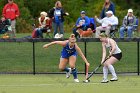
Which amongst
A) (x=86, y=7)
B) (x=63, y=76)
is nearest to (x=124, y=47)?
(x=63, y=76)

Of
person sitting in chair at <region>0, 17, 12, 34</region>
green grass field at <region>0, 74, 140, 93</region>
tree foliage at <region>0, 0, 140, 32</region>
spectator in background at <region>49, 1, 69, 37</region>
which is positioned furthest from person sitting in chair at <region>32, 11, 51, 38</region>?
tree foliage at <region>0, 0, 140, 32</region>

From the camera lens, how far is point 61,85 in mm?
20625

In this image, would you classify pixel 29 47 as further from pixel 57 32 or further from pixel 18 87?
pixel 18 87

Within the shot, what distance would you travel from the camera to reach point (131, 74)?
26.0 meters

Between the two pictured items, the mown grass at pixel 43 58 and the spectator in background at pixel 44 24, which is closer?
the mown grass at pixel 43 58

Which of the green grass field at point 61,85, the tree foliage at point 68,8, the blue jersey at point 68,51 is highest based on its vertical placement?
the tree foliage at point 68,8

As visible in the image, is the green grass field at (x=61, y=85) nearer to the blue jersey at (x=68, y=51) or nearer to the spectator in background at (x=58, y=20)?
the blue jersey at (x=68, y=51)

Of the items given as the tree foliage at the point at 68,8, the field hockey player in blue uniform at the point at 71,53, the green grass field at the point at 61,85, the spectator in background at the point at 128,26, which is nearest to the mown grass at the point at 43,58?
the spectator in background at the point at 128,26

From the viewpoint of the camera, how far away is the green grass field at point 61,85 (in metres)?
18.9

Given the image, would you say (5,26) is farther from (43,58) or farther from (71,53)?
(71,53)

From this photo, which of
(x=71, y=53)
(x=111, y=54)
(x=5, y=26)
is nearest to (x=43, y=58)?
(x=5, y=26)

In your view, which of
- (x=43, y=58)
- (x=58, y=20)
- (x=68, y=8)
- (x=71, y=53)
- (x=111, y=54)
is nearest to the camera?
(x=111, y=54)

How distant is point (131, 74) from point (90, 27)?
4482 mm

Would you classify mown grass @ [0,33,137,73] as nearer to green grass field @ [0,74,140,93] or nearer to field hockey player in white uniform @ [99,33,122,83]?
green grass field @ [0,74,140,93]
